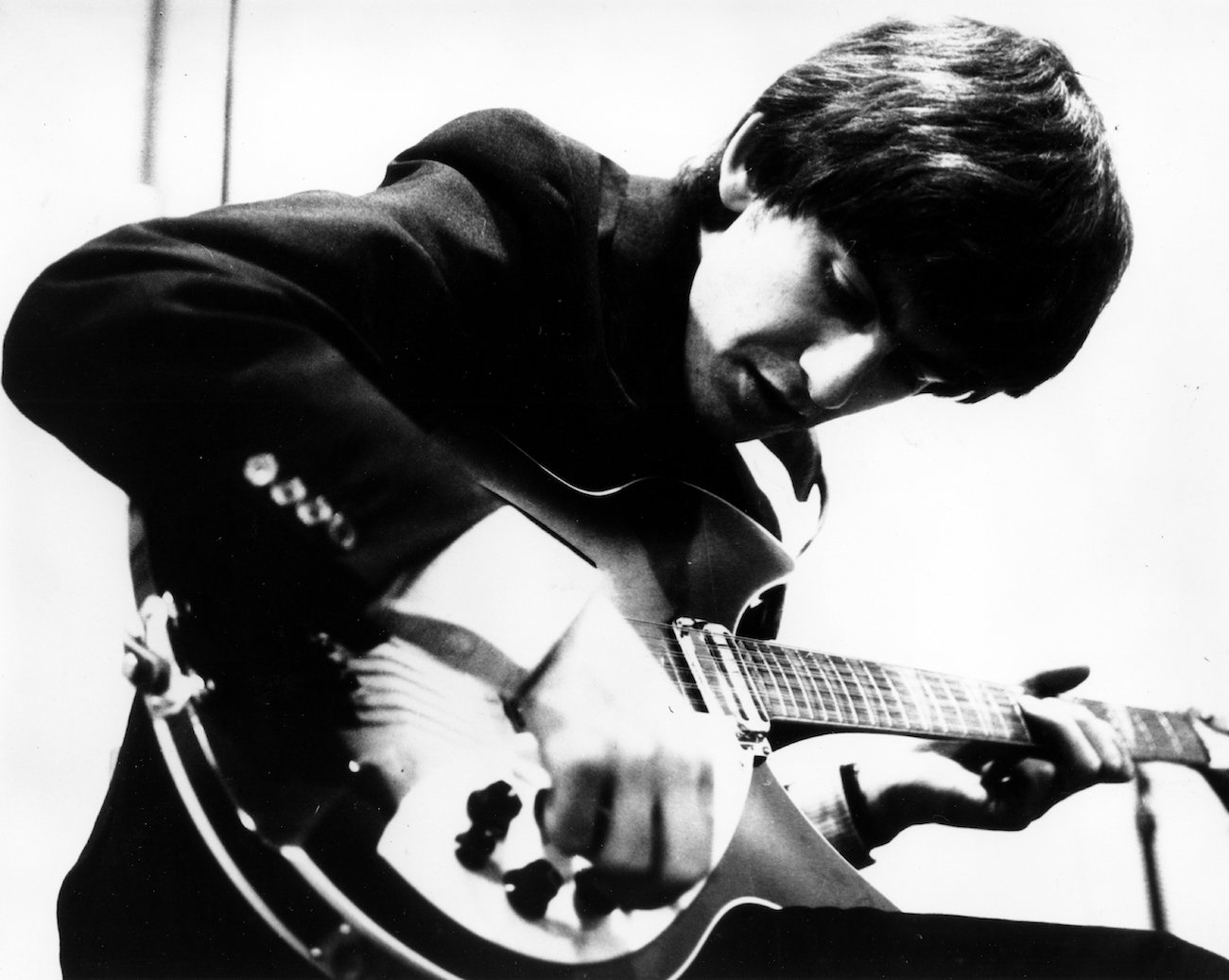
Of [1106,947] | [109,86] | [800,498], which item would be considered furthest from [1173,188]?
[109,86]

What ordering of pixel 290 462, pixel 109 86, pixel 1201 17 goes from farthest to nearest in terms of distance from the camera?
pixel 1201 17 < pixel 109 86 < pixel 290 462

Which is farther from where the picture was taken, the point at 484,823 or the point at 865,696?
the point at 865,696

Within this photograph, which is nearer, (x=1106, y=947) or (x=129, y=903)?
(x=129, y=903)

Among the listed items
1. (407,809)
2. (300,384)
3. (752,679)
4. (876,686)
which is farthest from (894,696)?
(300,384)

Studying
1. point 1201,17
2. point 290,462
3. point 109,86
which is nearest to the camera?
point 290,462

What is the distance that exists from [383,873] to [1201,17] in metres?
0.85

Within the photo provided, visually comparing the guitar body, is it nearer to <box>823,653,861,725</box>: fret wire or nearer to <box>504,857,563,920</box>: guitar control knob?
<box>504,857,563,920</box>: guitar control knob

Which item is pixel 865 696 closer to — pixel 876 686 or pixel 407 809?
pixel 876 686

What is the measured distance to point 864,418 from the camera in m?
0.72

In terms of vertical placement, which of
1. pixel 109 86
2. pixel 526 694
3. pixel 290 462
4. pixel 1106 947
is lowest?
pixel 1106 947

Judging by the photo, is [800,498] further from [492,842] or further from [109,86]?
[109,86]

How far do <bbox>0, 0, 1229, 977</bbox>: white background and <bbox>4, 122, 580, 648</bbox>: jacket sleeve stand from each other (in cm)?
11

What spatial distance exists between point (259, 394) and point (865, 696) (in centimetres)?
45

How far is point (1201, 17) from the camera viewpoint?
774mm
